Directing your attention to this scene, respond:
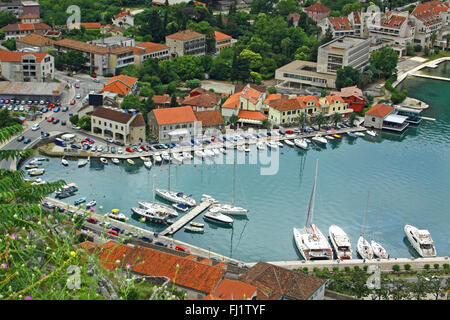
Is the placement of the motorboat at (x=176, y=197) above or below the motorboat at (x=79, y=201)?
above

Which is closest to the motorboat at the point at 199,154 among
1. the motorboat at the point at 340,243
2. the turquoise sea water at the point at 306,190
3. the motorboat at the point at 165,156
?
the turquoise sea water at the point at 306,190

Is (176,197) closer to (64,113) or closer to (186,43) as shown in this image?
(64,113)

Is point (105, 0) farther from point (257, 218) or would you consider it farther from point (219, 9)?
point (257, 218)

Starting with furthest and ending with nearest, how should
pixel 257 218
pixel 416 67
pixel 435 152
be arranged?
pixel 416 67 → pixel 435 152 → pixel 257 218

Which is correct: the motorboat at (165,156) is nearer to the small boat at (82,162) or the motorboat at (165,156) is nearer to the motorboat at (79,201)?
the small boat at (82,162)

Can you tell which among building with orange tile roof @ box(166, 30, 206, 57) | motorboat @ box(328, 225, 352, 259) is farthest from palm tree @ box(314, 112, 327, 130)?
building with orange tile roof @ box(166, 30, 206, 57)

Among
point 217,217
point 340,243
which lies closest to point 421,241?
point 340,243

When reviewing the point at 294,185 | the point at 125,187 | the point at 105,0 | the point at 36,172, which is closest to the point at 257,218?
the point at 294,185
